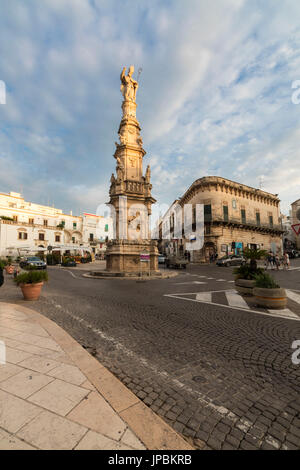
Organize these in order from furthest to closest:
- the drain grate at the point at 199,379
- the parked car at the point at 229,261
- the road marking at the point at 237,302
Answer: the parked car at the point at 229,261, the road marking at the point at 237,302, the drain grate at the point at 199,379

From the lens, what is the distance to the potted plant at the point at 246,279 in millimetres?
7239

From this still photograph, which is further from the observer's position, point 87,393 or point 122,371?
point 122,371

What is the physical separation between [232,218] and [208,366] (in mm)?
35027

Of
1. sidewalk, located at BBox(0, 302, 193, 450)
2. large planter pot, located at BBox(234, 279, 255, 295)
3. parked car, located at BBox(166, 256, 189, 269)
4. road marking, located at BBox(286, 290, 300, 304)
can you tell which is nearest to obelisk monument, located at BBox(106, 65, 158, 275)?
parked car, located at BBox(166, 256, 189, 269)

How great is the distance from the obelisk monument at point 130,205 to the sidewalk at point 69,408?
12635mm

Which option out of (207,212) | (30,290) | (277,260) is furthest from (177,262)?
(30,290)

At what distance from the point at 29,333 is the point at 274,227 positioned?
1831 inches

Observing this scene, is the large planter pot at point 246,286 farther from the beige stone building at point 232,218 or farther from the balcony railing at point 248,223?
the balcony railing at point 248,223

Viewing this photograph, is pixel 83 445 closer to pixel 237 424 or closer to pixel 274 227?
pixel 237 424

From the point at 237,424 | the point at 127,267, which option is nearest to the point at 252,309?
the point at 237,424

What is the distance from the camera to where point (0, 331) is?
389 cm

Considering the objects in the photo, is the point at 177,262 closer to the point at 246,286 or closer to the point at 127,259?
the point at 127,259

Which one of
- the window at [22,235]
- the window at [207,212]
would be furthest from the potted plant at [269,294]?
the window at [22,235]

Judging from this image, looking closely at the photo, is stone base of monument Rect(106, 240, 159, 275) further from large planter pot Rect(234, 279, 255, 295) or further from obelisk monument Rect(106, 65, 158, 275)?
large planter pot Rect(234, 279, 255, 295)
